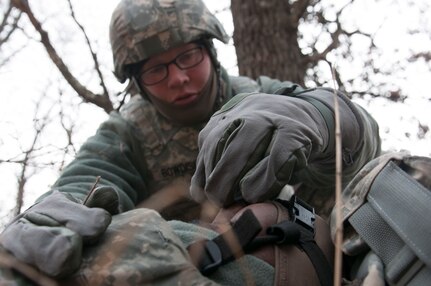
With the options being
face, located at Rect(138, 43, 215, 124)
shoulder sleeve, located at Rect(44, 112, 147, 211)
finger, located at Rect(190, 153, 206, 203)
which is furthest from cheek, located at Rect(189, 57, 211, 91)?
finger, located at Rect(190, 153, 206, 203)

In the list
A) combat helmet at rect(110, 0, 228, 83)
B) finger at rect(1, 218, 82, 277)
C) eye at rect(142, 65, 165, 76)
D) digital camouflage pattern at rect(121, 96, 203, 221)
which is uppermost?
combat helmet at rect(110, 0, 228, 83)

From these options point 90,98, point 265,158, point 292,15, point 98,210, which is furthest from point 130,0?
point 98,210

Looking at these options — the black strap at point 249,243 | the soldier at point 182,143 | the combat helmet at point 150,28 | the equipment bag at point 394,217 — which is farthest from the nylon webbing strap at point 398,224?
the combat helmet at point 150,28

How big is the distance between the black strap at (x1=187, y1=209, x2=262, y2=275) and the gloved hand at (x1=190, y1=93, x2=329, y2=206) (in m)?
0.13

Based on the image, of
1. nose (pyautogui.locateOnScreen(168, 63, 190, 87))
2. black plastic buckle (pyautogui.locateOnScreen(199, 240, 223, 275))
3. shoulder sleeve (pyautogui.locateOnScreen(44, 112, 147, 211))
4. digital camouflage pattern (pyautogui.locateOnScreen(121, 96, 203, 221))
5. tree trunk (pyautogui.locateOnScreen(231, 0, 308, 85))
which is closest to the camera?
black plastic buckle (pyautogui.locateOnScreen(199, 240, 223, 275))

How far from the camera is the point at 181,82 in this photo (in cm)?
257

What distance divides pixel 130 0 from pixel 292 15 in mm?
972

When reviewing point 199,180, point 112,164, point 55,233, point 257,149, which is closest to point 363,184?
point 257,149

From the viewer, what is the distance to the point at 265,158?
49.1 inches

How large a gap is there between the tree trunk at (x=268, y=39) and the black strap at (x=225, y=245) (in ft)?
6.90

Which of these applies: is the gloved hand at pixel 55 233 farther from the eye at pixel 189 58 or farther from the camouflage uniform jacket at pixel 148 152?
the eye at pixel 189 58

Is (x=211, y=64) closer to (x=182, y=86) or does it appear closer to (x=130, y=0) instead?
(x=182, y=86)

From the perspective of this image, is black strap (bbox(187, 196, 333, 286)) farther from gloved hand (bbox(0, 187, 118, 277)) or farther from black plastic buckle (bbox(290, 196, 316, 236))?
gloved hand (bbox(0, 187, 118, 277))

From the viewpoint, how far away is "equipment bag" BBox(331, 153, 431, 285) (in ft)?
3.20
